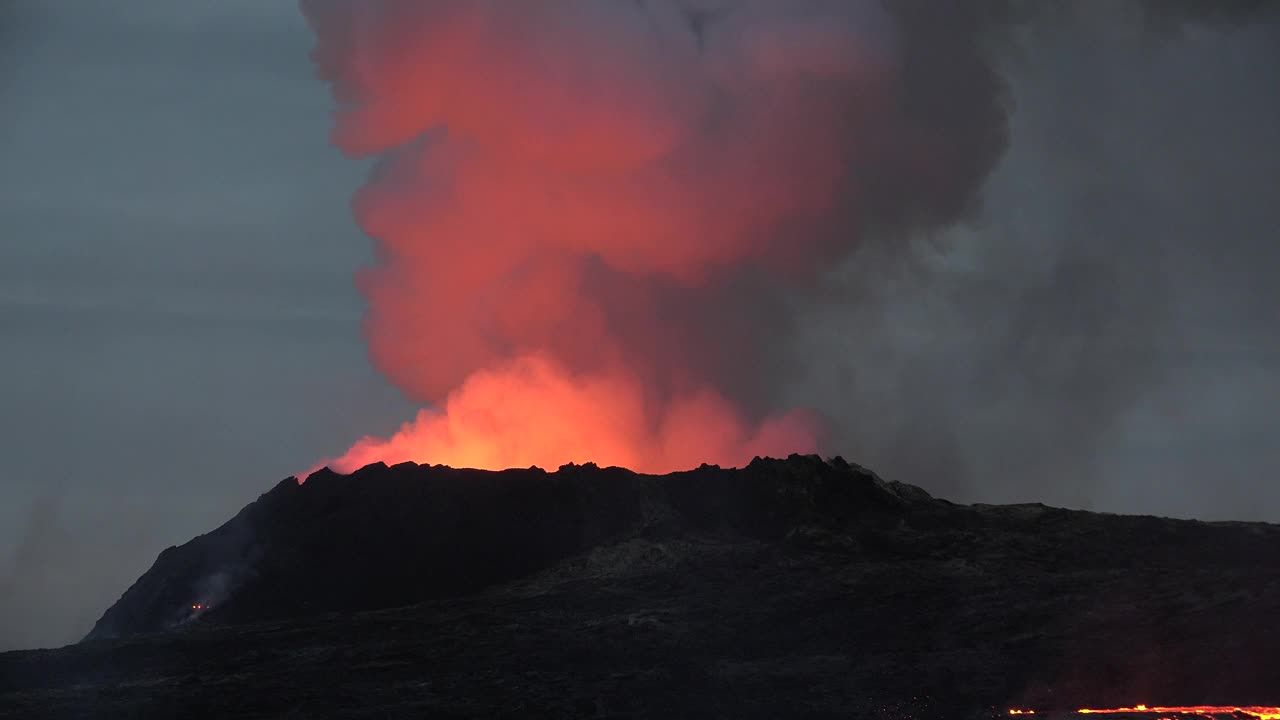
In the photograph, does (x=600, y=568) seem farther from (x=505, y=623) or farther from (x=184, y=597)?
(x=184, y=597)

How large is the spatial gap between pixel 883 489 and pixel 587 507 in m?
19.9

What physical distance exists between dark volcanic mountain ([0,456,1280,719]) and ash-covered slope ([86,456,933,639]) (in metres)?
0.17

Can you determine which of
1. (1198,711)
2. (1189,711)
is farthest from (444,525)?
(1198,711)

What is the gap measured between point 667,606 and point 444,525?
20154 mm

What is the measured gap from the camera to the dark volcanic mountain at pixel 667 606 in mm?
74500

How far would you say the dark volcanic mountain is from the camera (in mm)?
74500

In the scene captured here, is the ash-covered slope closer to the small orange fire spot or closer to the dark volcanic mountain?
the dark volcanic mountain

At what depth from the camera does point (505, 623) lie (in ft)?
291

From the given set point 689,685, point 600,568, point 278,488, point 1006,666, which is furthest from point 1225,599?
point 278,488

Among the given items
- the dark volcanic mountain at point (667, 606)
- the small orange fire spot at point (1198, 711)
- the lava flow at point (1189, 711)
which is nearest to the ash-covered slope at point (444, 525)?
the dark volcanic mountain at point (667, 606)

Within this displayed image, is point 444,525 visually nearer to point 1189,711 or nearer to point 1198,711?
point 1189,711

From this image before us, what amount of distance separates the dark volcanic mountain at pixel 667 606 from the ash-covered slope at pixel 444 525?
173mm

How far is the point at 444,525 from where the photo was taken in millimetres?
103938

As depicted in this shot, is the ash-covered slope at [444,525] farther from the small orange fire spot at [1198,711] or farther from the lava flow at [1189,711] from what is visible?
the small orange fire spot at [1198,711]
